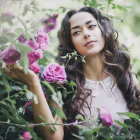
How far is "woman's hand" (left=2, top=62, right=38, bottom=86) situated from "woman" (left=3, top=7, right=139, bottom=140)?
666mm

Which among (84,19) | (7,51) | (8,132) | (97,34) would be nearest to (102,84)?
(97,34)

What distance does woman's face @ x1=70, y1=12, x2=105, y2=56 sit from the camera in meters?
1.75

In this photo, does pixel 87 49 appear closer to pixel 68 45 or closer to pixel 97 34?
pixel 97 34

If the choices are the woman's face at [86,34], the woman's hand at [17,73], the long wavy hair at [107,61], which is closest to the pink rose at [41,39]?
the woman's hand at [17,73]

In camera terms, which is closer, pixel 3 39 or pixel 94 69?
pixel 3 39

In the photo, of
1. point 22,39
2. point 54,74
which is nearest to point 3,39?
point 22,39

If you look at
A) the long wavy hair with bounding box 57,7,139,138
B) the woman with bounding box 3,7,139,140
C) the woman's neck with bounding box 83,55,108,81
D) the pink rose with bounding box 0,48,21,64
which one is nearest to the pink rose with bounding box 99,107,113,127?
the pink rose with bounding box 0,48,21,64

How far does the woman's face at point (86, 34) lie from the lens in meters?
1.75

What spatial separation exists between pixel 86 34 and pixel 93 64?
321 mm

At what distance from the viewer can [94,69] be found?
1.97 m

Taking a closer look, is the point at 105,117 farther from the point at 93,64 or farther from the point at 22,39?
the point at 93,64

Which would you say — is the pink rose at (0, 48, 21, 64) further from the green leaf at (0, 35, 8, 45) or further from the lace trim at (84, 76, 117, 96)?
the lace trim at (84, 76, 117, 96)

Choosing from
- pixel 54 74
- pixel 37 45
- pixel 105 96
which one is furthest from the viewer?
pixel 105 96

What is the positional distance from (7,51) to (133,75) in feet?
5.03
